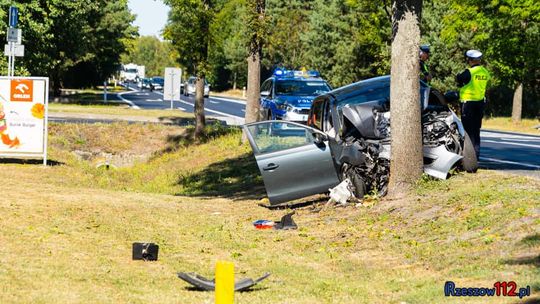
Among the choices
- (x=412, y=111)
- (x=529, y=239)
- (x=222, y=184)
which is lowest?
(x=222, y=184)

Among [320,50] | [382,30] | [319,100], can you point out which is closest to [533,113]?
[382,30]

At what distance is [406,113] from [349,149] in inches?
45.5

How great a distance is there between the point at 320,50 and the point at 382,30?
18216 mm

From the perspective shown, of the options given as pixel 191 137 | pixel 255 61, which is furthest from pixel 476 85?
pixel 191 137

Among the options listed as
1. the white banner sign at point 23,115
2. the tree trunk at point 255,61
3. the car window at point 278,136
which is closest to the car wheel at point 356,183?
the car window at point 278,136

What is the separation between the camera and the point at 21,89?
75.7 ft

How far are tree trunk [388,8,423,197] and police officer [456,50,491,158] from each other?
3.92ft

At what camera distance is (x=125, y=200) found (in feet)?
57.4

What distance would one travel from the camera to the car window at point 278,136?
607 inches

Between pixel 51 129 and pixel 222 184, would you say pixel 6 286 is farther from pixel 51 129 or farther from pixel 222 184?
pixel 51 129

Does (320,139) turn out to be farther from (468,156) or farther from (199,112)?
(199,112)

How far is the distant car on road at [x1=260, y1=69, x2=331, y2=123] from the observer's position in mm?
27234

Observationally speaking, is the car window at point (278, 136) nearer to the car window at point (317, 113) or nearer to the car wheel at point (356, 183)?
the car wheel at point (356, 183)

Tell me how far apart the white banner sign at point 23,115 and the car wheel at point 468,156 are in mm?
11663
